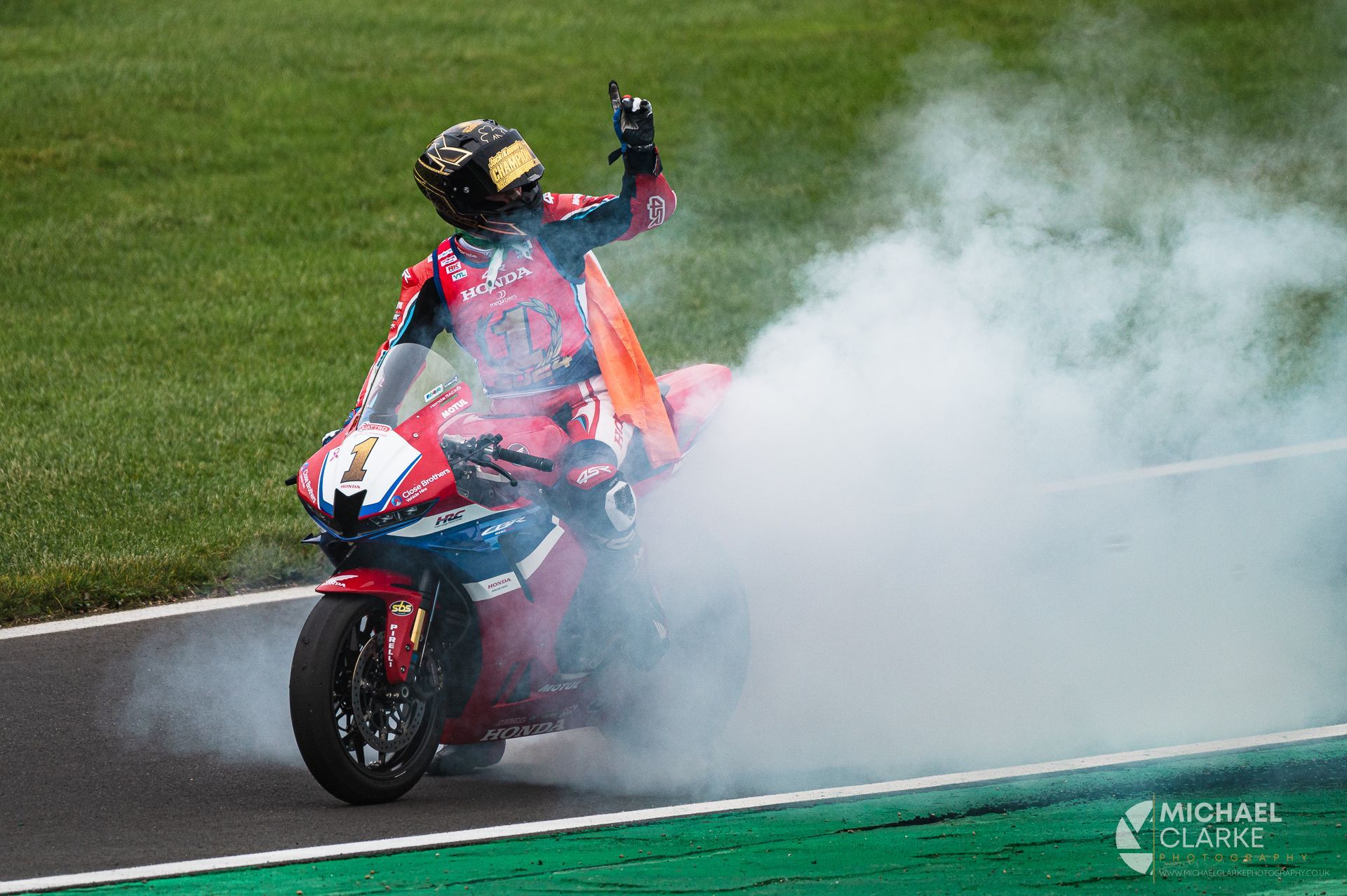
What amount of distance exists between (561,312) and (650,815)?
184cm

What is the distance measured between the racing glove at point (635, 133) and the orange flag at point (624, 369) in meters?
0.42

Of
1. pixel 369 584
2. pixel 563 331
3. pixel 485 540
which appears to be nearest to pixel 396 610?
pixel 369 584

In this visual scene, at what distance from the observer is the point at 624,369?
6.01 metres

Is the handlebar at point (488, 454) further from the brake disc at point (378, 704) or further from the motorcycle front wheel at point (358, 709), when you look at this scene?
the brake disc at point (378, 704)

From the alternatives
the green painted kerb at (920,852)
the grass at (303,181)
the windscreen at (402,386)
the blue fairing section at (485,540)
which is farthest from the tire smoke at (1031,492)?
the grass at (303,181)

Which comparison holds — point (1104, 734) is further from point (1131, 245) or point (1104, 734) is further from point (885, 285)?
point (1131, 245)

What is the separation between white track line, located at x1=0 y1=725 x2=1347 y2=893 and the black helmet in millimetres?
2108

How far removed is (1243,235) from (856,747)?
534 centimetres

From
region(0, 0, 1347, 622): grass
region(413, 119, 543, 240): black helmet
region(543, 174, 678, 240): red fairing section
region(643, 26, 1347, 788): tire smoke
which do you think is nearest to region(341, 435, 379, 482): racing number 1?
region(413, 119, 543, 240): black helmet

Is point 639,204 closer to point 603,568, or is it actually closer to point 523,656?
point 603,568

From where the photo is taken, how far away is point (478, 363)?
6016 mm

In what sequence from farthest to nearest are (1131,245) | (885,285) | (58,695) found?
(1131,245), (885,285), (58,695)

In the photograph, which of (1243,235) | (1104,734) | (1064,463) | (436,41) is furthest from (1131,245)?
(436,41)

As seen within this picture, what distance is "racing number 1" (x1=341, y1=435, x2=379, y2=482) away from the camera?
5.19 m
